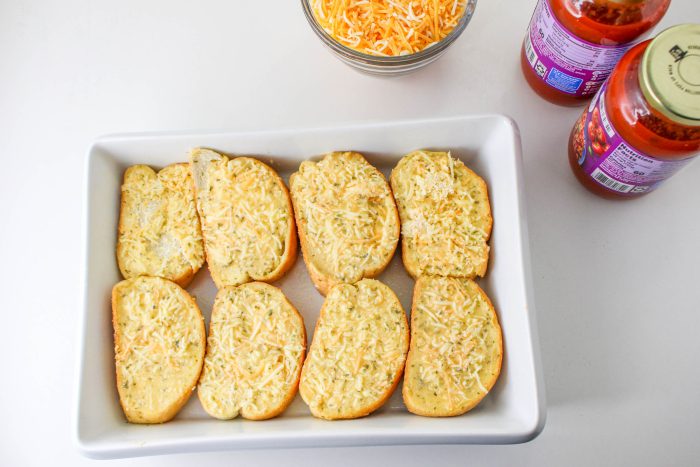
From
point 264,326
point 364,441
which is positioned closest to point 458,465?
point 364,441

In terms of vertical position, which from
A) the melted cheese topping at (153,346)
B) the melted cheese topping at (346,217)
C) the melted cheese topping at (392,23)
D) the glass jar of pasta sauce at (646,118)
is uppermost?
the melted cheese topping at (392,23)

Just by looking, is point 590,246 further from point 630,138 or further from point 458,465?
point 458,465

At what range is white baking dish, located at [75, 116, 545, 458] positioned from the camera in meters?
1.11

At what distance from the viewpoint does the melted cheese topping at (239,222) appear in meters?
1.28

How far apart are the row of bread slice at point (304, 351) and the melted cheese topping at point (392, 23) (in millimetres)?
480

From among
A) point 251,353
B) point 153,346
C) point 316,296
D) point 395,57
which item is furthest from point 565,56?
point 153,346

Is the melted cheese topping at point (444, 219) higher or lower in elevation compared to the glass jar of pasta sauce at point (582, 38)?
lower

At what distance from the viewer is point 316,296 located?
133 cm

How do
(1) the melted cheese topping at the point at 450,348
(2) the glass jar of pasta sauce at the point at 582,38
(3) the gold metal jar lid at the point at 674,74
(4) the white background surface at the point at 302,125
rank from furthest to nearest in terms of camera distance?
(4) the white background surface at the point at 302,125 → (1) the melted cheese topping at the point at 450,348 → (2) the glass jar of pasta sauce at the point at 582,38 → (3) the gold metal jar lid at the point at 674,74

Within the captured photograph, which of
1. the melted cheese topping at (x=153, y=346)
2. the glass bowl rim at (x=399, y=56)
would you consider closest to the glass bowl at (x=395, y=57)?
the glass bowl rim at (x=399, y=56)

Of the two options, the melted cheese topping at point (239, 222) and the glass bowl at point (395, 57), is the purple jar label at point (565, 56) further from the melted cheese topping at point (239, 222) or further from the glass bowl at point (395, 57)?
the melted cheese topping at point (239, 222)

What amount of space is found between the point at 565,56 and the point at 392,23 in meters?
0.34

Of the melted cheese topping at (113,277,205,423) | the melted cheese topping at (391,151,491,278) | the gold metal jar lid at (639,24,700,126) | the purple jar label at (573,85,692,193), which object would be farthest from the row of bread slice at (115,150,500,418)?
the gold metal jar lid at (639,24,700,126)

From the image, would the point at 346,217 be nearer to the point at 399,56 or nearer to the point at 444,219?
the point at 444,219
